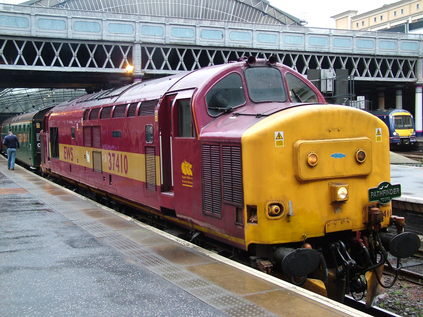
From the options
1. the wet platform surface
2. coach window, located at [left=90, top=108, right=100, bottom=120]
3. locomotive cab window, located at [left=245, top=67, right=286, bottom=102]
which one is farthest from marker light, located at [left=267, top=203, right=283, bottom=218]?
coach window, located at [left=90, top=108, right=100, bottom=120]

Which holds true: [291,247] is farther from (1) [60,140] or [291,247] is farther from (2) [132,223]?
(1) [60,140]

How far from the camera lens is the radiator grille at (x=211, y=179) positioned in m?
6.62

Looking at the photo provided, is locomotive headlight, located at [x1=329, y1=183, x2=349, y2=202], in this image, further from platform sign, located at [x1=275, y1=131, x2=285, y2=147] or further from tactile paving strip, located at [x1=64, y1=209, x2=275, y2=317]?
tactile paving strip, located at [x1=64, y1=209, x2=275, y2=317]

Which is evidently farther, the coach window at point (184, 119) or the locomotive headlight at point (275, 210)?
the coach window at point (184, 119)

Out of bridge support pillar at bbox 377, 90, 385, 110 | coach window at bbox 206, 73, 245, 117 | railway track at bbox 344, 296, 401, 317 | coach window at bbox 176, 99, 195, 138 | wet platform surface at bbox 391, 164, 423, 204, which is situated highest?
bridge support pillar at bbox 377, 90, 385, 110

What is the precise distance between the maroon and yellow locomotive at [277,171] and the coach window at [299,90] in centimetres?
2

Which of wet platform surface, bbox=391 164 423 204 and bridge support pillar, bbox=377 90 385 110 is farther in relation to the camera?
bridge support pillar, bbox=377 90 385 110

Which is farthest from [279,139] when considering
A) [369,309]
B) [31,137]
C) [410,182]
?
[31,137]

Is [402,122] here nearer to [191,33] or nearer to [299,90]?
[191,33]

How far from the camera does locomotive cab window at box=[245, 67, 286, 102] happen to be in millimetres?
7348

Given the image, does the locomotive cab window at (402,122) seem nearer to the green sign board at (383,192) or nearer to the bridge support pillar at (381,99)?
the bridge support pillar at (381,99)

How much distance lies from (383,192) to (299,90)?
7.27ft

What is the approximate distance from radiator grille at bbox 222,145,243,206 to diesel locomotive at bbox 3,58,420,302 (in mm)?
13

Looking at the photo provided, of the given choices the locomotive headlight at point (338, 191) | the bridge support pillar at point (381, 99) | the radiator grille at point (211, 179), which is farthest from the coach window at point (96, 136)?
the bridge support pillar at point (381, 99)
